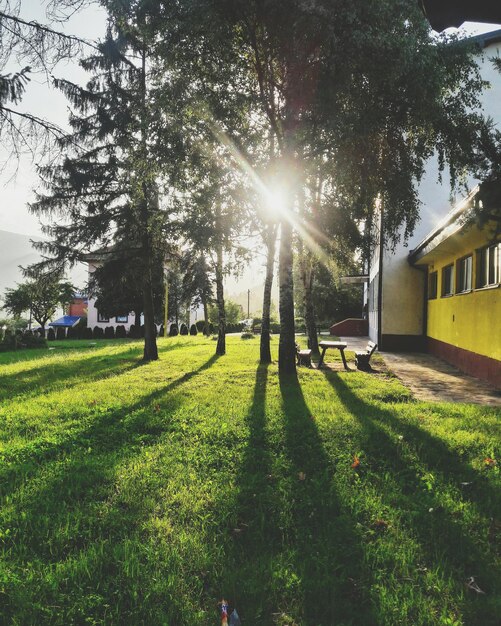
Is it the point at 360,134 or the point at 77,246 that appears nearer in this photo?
the point at 360,134

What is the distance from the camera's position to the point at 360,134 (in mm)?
7980

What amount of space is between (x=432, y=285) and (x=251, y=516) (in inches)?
588

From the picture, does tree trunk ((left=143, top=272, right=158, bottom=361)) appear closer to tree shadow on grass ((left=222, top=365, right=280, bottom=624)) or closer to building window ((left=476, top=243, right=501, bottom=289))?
building window ((left=476, top=243, right=501, bottom=289))

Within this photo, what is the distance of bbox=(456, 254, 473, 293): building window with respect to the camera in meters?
11.3

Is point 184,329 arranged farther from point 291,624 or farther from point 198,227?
point 291,624

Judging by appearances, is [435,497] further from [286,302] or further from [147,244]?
[147,244]

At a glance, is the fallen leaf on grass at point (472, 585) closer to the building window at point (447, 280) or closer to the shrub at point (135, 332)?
the building window at point (447, 280)

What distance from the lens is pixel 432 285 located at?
1609 cm

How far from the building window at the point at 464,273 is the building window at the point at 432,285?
3.22 meters

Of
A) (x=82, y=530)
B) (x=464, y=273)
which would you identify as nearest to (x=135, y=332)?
(x=464, y=273)

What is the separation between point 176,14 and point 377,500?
954cm

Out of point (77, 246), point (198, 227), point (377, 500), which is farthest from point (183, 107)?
point (377, 500)

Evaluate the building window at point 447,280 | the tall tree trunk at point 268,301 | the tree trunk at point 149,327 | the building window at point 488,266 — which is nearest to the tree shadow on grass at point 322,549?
the building window at point 488,266

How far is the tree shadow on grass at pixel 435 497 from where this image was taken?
258cm
